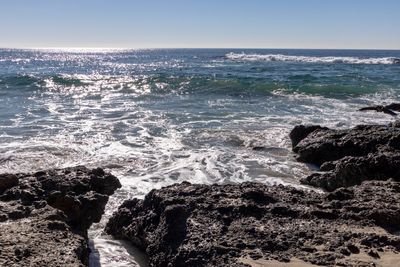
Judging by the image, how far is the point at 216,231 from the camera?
12.9 ft

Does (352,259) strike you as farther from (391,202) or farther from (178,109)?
(178,109)

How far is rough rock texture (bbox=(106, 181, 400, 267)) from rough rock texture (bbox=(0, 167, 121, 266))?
43 cm

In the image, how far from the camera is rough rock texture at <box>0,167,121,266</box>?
342cm

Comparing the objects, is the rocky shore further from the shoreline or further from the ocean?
the ocean

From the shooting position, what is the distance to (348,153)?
26.5 ft

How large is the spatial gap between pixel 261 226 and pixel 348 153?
4.57 m

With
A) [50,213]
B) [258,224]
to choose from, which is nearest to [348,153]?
[258,224]

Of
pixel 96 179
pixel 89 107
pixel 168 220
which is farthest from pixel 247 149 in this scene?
pixel 89 107

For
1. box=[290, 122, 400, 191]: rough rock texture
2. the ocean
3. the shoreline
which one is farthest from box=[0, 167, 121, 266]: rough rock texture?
box=[290, 122, 400, 191]: rough rock texture

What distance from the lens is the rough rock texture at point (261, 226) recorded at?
11.8ft

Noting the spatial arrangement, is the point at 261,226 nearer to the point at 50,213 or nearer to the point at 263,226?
the point at 263,226

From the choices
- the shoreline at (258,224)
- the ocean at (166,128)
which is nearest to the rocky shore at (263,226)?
the shoreline at (258,224)

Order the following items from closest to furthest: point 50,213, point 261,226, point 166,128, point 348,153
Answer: point 261,226 → point 50,213 → point 348,153 → point 166,128

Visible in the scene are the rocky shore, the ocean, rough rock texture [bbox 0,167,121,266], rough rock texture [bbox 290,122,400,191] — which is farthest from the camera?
the ocean
